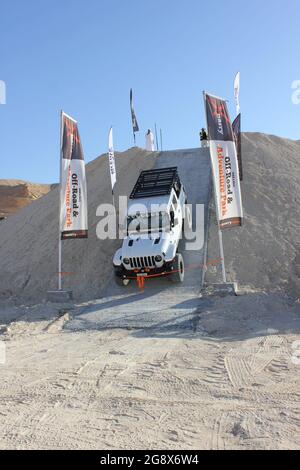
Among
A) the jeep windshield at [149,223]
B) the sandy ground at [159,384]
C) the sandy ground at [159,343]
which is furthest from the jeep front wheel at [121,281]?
the sandy ground at [159,384]

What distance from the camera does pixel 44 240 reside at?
20781mm

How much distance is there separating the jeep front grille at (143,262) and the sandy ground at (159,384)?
2.92 meters

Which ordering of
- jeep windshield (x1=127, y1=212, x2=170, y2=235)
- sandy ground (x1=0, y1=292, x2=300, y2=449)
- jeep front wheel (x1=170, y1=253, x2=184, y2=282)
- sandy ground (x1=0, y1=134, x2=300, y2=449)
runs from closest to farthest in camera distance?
1. sandy ground (x1=0, y1=292, x2=300, y2=449)
2. sandy ground (x1=0, y1=134, x2=300, y2=449)
3. jeep front wheel (x1=170, y1=253, x2=184, y2=282)
4. jeep windshield (x1=127, y1=212, x2=170, y2=235)

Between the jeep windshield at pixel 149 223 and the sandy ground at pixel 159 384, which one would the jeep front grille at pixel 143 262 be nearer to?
the jeep windshield at pixel 149 223

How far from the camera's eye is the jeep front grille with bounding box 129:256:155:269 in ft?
48.3

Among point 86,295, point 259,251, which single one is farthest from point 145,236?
point 259,251

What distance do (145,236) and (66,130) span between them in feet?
15.6

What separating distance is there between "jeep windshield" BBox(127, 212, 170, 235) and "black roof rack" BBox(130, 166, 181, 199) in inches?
47.3

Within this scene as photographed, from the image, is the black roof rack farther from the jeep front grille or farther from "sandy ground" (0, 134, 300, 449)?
the jeep front grille

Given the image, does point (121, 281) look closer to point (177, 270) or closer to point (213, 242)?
point (177, 270)

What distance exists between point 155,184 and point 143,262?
13.4 feet

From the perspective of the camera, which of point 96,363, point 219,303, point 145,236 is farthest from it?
point 145,236

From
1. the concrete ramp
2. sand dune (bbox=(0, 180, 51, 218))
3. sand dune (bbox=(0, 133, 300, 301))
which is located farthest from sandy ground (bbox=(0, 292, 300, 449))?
sand dune (bbox=(0, 180, 51, 218))
